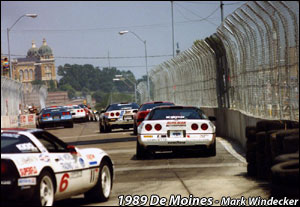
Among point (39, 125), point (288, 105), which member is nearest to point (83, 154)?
point (288, 105)

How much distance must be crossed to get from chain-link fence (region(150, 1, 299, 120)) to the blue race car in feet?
35.0

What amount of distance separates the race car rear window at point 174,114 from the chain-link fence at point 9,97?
32964mm

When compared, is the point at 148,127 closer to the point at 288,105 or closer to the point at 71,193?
the point at 288,105

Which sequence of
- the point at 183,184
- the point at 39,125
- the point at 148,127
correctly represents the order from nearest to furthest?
1. the point at 183,184
2. the point at 148,127
3. the point at 39,125

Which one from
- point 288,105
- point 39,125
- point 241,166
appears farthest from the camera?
point 39,125

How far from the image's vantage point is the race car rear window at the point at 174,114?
1791 centimetres

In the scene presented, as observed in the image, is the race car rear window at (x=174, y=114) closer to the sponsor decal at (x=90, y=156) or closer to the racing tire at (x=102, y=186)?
the racing tire at (x=102, y=186)

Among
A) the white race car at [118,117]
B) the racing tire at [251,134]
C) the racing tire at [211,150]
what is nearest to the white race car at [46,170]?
the racing tire at [251,134]

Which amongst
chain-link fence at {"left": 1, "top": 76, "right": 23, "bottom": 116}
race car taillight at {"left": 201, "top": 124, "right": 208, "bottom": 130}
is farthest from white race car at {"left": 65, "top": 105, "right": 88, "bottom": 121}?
race car taillight at {"left": 201, "top": 124, "right": 208, "bottom": 130}

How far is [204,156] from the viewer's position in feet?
58.5

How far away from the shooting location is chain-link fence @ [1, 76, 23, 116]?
174 feet

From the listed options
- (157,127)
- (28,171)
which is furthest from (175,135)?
(28,171)

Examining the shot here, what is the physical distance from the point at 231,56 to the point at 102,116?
1209cm

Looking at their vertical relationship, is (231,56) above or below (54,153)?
above
